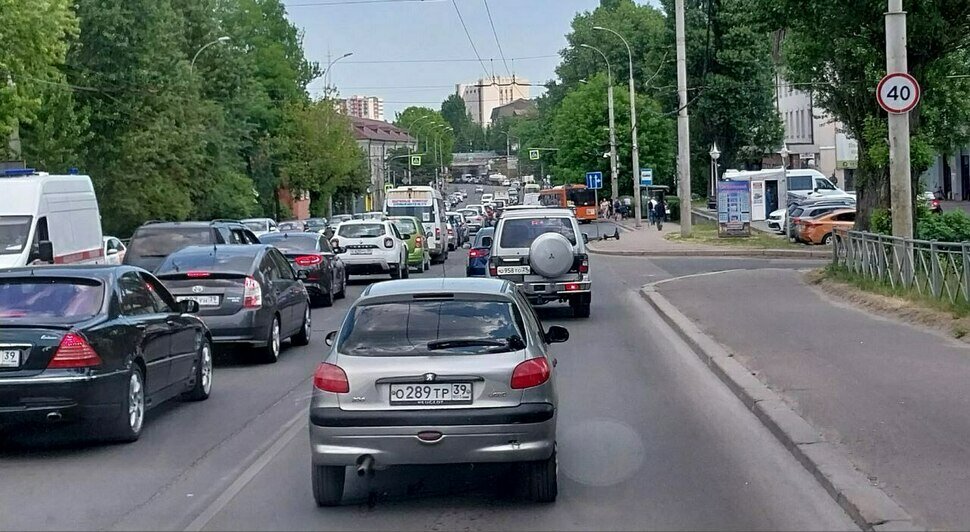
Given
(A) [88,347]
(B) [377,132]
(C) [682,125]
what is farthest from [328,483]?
(B) [377,132]

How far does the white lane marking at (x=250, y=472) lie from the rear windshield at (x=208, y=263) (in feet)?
13.7

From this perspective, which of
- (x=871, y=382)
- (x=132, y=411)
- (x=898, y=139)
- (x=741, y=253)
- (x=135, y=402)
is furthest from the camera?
(x=741, y=253)

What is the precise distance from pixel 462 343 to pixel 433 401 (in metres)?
0.42

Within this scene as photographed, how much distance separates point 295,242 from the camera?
24656 millimetres

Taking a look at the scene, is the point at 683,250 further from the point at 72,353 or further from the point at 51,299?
the point at 72,353

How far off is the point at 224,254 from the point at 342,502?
8652mm

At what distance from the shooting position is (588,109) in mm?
86875

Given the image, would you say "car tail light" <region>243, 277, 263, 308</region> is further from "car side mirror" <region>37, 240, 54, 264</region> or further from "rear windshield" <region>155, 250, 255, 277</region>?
"car side mirror" <region>37, 240, 54, 264</region>

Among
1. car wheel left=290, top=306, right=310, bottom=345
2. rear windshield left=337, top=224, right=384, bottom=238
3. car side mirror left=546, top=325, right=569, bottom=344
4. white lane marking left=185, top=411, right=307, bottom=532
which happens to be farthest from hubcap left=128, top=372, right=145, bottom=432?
rear windshield left=337, top=224, right=384, bottom=238

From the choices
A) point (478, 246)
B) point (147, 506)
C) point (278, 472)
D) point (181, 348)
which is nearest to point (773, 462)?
point (278, 472)

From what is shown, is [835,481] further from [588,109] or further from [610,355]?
[588,109]

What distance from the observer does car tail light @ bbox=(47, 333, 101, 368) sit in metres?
9.62

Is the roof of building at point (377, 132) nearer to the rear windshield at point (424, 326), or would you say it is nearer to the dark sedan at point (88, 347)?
the dark sedan at point (88, 347)

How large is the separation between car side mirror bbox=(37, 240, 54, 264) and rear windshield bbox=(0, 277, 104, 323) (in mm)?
11164
